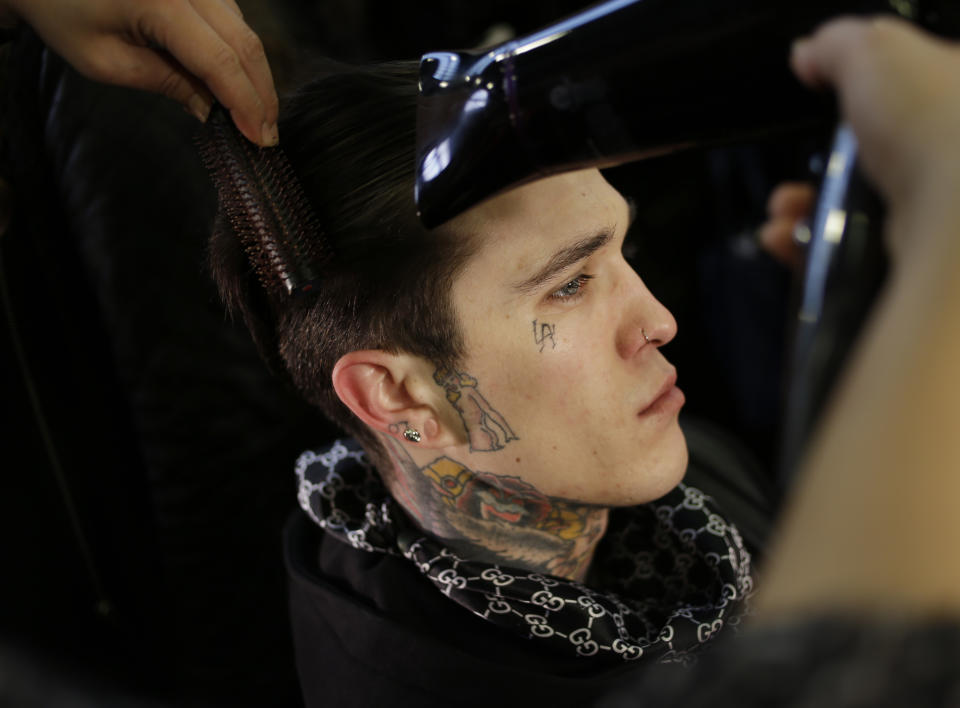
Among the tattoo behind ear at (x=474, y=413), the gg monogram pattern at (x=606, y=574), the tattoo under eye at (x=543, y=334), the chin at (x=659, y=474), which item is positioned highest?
the tattoo under eye at (x=543, y=334)

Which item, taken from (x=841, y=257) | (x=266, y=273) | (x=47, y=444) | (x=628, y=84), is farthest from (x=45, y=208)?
(x=841, y=257)

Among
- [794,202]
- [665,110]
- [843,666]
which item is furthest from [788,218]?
[843,666]

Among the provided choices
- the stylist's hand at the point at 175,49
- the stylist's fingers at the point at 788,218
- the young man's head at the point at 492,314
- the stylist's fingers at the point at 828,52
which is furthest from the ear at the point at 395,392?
the stylist's fingers at the point at 828,52

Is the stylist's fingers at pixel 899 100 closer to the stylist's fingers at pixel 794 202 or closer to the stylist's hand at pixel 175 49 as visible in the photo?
the stylist's fingers at pixel 794 202

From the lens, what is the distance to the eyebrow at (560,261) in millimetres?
839

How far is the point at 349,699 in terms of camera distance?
92 centimetres

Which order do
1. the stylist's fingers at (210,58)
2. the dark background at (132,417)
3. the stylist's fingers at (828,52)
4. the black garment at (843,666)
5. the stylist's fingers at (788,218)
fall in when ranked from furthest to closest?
1. the dark background at (132,417)
2. the stylist's fingers at (210,58)
3. the stylist's fingers at (788,218)
4. the stylist's fingers at (828,52)
5. the black garment at (843,666)

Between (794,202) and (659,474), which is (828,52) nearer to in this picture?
(794,202)

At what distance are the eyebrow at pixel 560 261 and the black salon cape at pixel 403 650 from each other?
356 mm

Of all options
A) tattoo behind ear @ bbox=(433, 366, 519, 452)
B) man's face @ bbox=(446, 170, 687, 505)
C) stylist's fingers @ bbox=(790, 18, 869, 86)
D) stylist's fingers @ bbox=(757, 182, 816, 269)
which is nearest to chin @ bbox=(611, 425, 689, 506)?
man's face @ bbox=(446, 170, 687, 505)

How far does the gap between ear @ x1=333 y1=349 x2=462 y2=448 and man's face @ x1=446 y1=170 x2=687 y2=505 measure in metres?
0.04

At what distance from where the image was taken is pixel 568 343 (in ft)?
2.81

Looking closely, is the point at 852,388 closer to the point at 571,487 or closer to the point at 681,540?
the point at 571,487

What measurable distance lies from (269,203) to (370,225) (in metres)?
0.11
